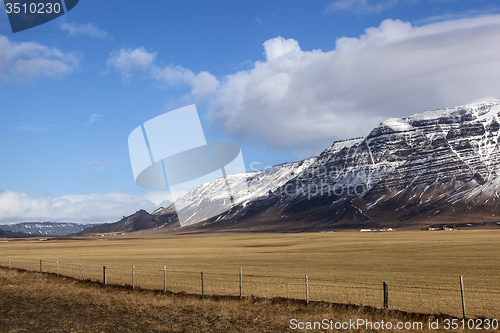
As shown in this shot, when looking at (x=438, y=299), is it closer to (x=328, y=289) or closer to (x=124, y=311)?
(x=328, y=289)

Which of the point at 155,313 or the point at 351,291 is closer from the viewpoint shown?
the point at 155,313

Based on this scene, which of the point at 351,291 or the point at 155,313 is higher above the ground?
the point at 155,313

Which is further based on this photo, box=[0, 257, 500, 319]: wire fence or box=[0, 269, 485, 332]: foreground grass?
box=[0, 257, 500, 319]: wire fence

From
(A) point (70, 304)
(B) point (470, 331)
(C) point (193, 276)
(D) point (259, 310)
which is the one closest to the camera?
(B) point (470, 331)

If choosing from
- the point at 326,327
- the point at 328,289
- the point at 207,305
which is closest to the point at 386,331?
the point at 326,327

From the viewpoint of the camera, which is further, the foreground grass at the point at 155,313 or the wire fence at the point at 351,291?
the wire fence at the point at 351,291

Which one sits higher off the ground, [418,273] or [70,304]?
[70,304]

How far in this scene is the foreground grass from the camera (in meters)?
16.6

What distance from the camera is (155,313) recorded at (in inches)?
760

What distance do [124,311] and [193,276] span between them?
587 inches

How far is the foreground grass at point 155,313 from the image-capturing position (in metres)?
16.6

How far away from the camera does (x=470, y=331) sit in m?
15.9

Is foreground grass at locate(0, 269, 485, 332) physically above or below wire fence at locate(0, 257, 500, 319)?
above

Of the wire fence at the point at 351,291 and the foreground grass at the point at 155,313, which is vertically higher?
the foreground grass at the point at 155,313
